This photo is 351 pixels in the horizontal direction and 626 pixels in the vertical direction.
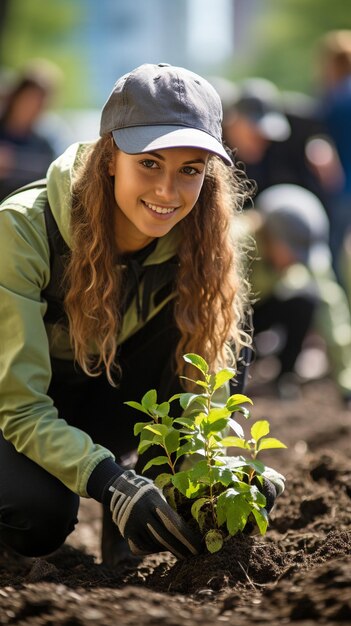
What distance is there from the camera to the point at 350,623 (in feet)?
6.66

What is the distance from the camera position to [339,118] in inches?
280

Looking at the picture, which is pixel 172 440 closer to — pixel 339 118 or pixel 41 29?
pixel 339 118

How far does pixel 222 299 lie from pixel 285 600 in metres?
1.02

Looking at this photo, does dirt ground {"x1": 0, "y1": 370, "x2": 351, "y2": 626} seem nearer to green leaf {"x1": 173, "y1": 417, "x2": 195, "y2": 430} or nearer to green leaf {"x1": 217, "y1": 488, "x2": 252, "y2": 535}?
green leaf {"x1": 217, "y1": 488, "x2": 252, "y2": 535}

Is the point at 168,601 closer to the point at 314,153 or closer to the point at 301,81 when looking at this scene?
the point at 314,153

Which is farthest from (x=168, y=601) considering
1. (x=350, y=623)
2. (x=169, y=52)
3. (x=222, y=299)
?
(x=169, y=52)

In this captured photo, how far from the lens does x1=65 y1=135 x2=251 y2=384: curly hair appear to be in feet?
9.36

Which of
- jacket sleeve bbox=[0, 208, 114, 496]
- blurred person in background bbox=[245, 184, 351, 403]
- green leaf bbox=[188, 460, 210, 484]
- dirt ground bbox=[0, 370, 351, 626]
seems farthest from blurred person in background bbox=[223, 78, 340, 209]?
green leaf bbox=[188, 460, 210, 484]

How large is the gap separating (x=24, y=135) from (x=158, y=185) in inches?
193

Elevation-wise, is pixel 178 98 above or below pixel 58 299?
above

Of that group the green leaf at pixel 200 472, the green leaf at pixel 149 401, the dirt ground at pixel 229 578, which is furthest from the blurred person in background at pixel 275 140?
the green leaf at pixel 200 472

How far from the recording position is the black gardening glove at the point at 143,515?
2615mm

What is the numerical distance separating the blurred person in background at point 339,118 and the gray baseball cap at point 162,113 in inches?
176

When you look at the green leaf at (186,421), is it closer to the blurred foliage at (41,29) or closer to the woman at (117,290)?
the woman at (117,290)
